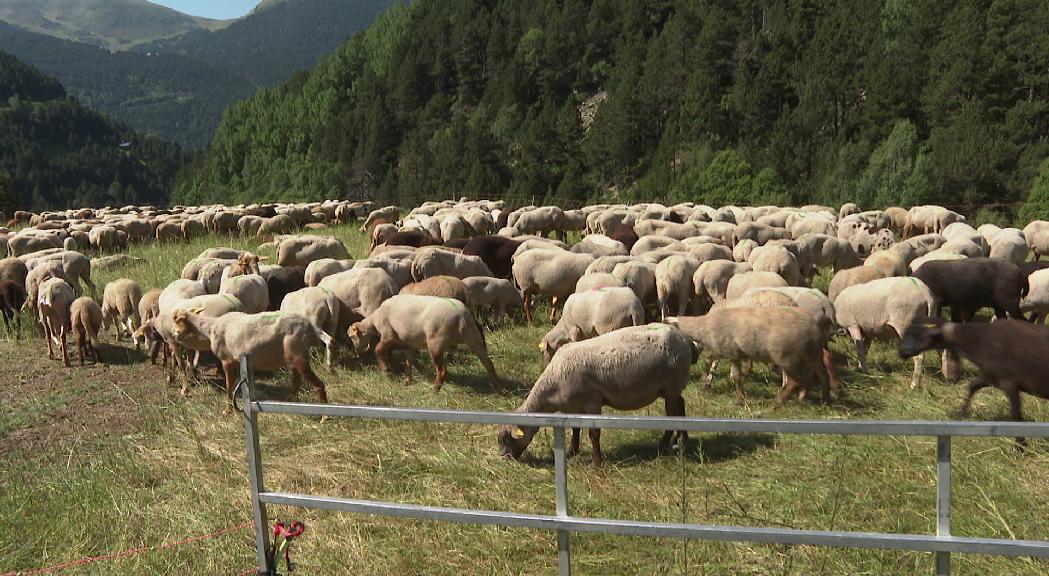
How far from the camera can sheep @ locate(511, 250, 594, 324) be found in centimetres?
1379

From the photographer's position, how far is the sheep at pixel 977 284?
437 inches

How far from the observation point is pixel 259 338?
8.62m

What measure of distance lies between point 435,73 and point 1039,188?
71919mm

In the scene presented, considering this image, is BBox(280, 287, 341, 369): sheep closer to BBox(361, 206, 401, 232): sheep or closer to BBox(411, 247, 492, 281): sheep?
BBox(411, 247, 492, 281): sheep

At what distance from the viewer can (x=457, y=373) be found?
10.4 metres

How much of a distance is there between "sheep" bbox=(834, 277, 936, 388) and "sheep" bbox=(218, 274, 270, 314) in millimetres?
9311

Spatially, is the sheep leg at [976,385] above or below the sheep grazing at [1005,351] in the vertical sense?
below

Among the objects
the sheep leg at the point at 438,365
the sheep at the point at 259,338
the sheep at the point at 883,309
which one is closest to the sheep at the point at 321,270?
the sheep at the point at 259,338

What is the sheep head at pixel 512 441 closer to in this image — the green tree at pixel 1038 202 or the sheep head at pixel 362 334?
the sheep head at pixel 362 334

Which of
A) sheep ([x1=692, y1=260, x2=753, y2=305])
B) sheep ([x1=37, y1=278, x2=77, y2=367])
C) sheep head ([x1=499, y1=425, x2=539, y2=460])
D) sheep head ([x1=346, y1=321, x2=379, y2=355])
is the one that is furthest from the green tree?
sheep ([x1=37, y1=278, x2=77, y2=367])

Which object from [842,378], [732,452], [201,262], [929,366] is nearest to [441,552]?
[732,452]

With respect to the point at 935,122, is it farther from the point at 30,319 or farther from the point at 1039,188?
the point at 30,319

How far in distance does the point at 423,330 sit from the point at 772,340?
4.52 m

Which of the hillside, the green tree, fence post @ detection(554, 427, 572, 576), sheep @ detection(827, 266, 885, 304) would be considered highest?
the hillside
